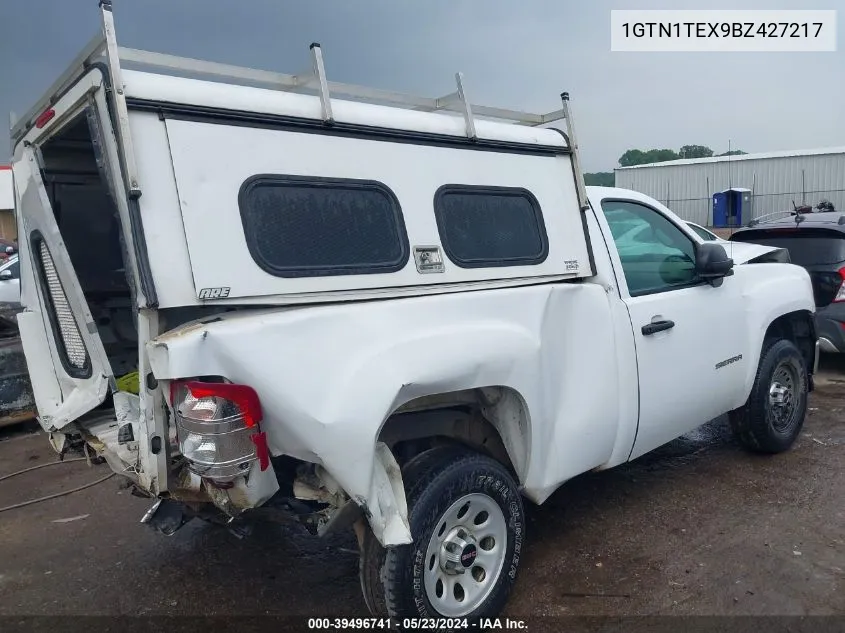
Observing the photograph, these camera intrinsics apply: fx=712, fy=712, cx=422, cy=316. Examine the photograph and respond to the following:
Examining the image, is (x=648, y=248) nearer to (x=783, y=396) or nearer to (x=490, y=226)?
(x=490, y=226)

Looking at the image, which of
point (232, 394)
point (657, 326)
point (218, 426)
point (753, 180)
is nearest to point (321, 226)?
point (232, 394)

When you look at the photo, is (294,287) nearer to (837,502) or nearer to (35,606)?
(35,606)

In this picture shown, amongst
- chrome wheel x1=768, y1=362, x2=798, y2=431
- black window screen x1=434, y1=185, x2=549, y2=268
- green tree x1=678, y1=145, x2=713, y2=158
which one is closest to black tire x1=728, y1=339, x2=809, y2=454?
chrome wheel x1=768, y1=362, x2=798, y2=431

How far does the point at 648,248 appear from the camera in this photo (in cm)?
422

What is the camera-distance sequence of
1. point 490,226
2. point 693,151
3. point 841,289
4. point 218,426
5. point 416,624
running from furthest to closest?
point 693,151, point 841,289, point 490,226, point 416,624, point 218,426

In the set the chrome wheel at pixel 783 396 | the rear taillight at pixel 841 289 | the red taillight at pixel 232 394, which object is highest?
the red taillight at pixel 232 394

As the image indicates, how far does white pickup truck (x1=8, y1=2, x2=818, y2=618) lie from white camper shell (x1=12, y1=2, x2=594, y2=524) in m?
0.01

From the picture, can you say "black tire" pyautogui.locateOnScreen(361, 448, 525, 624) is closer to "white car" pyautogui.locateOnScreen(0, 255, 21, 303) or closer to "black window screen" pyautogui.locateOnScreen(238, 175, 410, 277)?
"black window screen" pyautogui.locateOnScreen(238, 175, 410, 277)

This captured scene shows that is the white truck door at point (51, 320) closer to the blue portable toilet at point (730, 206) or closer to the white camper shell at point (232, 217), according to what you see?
the white camper shell at point (232, 217)

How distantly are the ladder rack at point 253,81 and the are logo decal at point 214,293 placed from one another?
0.40 m

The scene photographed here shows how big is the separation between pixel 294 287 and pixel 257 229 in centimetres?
26

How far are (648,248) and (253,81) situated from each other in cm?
245

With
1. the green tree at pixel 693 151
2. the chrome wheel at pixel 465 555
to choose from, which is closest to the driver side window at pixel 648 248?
the chrome wheel at pixel 465 555

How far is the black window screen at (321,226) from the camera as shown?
2725mm
